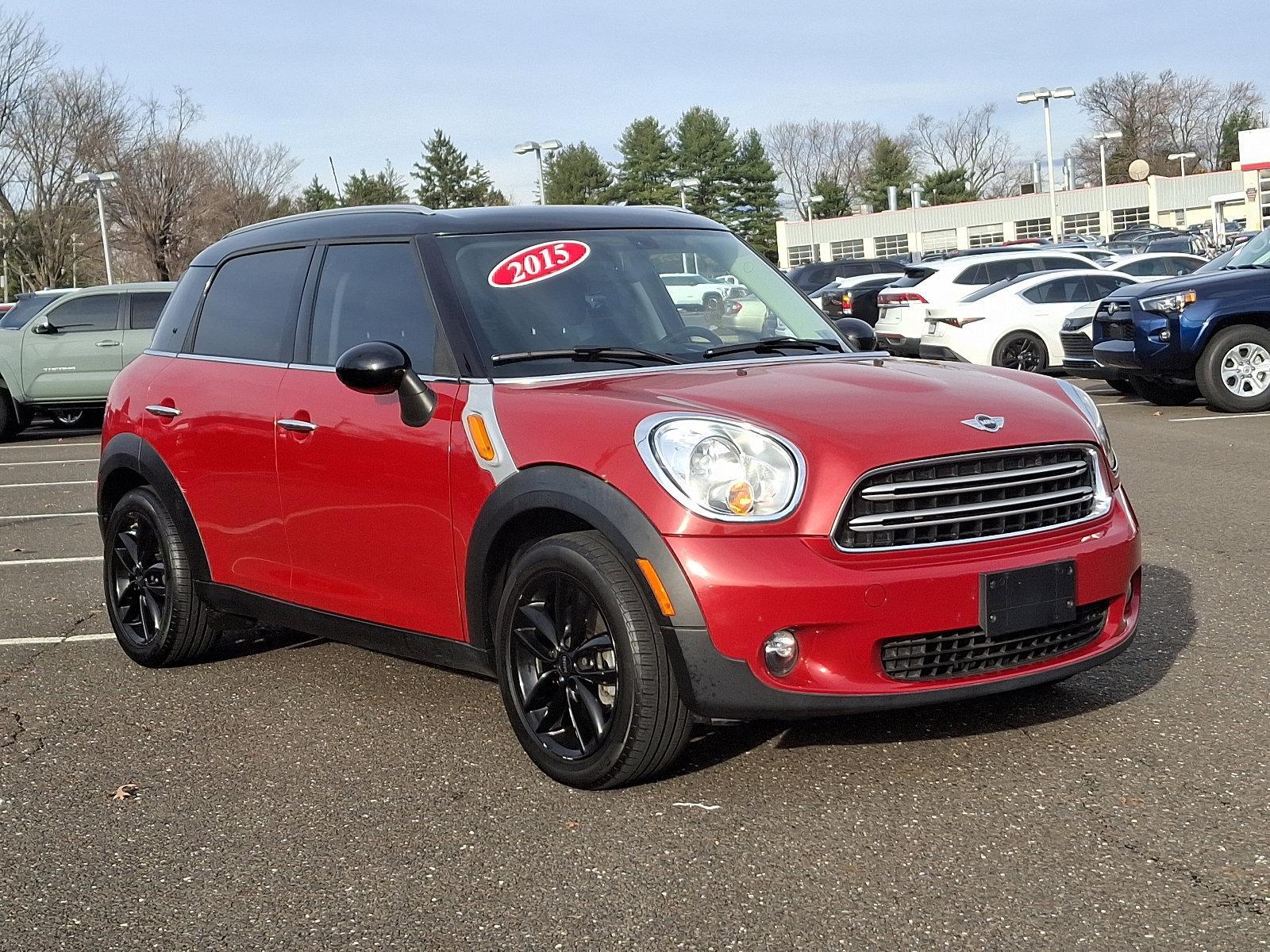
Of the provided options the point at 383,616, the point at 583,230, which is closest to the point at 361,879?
the point at 383,616

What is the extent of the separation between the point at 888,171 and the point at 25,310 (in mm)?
89581

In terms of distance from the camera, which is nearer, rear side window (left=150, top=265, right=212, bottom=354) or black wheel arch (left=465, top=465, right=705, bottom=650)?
black wheel arch (left=465, top=465, right=705, bottom=650)

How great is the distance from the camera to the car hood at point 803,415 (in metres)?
3.87

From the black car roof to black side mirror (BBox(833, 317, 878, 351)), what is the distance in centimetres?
60

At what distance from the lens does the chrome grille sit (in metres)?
3.87

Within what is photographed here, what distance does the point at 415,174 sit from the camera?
10306cm

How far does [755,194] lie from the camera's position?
99.1 metres

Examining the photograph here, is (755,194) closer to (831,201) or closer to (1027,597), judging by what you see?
(831,201)

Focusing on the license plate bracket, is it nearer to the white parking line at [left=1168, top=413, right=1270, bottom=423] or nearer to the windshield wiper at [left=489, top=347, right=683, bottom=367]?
the windshield wiper at [left=489, top=347, right=683, bottom=367]

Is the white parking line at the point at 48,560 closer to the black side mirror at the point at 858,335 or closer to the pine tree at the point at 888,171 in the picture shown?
the black side mirror at the point at 858,335

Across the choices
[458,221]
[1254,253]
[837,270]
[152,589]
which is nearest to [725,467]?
[458,221]

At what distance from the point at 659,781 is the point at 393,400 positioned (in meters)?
1.41

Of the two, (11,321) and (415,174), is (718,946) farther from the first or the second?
(415,174)

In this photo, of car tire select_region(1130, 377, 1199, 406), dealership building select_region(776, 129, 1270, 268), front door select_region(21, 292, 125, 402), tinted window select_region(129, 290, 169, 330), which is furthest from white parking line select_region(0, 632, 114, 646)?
dealership building select_region(776, 129, 1270, 268)
